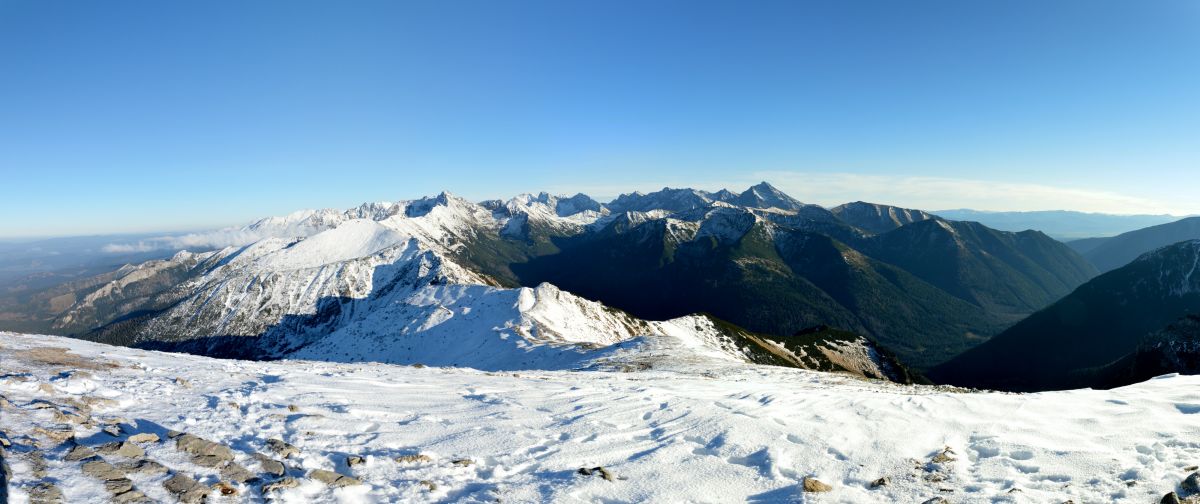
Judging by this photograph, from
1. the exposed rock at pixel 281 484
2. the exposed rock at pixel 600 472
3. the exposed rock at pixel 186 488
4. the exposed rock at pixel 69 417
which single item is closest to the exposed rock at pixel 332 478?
the exposed rock at pixel 281 484

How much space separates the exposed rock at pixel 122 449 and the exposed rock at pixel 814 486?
14.0 metres

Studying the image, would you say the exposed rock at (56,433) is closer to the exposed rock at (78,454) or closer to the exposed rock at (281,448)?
the exposed rock at (78,454)

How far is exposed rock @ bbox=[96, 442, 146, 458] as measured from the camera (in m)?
9.59

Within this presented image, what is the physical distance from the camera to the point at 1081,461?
10906 millimetres

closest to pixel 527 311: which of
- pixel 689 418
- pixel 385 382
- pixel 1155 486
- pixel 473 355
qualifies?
pixel 473 355

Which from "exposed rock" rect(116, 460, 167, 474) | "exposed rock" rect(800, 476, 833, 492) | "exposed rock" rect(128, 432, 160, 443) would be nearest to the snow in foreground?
"exposed rock" rect(116, 460, 167, 474)

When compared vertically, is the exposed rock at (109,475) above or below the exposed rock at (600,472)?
above

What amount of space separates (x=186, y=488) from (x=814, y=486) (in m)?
12.2

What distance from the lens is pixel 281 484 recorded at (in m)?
8.91

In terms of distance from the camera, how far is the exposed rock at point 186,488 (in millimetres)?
8193

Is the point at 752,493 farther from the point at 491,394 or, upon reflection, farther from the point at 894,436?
the point at 491,394

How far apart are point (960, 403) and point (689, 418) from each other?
10.6 meters

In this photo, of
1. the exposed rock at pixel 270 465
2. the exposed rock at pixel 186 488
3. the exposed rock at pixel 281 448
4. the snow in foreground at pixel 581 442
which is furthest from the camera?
the exposed rock at pixel 281 448

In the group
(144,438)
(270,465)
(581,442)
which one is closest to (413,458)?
(270,465)
